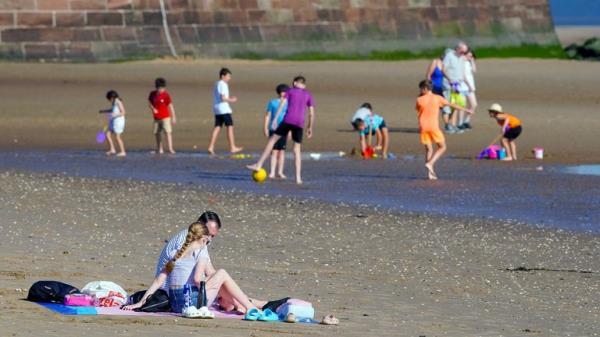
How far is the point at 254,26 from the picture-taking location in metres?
38.0

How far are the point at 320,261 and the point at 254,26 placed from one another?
24954 mm

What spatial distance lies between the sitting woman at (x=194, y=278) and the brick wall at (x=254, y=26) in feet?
77.4

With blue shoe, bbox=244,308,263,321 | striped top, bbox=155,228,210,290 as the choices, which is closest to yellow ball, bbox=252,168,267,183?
striped top, bbox=155,228,210,290

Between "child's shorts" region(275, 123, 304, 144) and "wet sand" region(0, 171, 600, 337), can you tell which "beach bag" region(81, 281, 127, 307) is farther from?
"child's shorts" region(275, 123, 304, 144)

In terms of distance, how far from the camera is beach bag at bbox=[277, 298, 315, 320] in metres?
10.4

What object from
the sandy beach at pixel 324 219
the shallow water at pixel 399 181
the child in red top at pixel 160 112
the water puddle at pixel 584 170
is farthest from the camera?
the child in red top at pixel 160 112

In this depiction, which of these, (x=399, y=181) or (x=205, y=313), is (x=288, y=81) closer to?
(x=399, y=181)

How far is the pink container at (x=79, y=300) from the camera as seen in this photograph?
10609 millimetres

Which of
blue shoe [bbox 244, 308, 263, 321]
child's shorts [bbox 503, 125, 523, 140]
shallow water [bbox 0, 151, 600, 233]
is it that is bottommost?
blue shoe [bbox 244, 308, 263, 321]

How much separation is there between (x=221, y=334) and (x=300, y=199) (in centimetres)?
808

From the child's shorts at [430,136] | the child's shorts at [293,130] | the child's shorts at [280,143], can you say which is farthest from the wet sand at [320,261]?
the child's shorts at [430,136]

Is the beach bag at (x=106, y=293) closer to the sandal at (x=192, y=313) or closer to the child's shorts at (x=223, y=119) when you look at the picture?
the sandal at (x=192, y=313)

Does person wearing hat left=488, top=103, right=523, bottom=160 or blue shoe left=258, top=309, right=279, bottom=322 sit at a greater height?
person wearing hat left=488, top=103, right=523, bottom=160

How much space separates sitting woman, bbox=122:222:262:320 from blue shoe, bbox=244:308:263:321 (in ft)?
0.25
